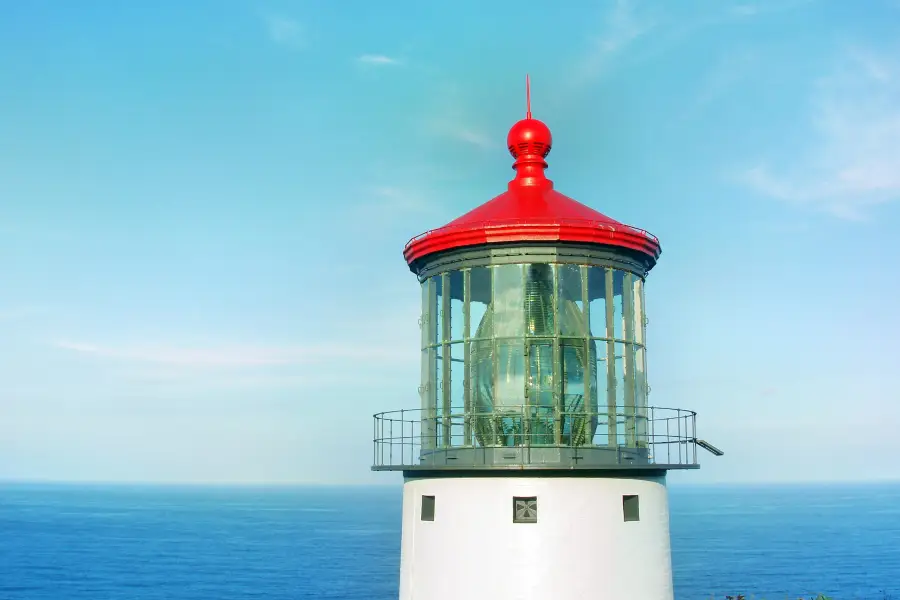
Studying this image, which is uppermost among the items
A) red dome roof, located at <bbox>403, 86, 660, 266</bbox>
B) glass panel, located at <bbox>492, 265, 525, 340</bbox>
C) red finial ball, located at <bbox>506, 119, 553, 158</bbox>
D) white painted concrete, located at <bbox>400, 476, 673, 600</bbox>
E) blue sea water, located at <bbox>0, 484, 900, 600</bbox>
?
red finial ball, located at <bbox>506, 119, 553, 158</bbox>

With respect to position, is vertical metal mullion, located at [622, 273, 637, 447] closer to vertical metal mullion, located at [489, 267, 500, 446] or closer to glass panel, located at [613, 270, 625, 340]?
glass panel, located at [613, 270, 625, 340]

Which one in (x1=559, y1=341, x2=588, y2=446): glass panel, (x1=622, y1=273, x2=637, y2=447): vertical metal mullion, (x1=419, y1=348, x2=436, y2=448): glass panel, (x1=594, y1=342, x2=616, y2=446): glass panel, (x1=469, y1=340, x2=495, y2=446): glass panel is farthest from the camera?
(x1=419, y1=348, x2=436, y2=448): glass panel

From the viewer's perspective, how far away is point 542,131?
12.5 m

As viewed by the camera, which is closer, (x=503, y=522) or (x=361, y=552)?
(x=503, y=522)

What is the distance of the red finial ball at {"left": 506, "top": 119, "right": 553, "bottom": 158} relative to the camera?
41.1 feet

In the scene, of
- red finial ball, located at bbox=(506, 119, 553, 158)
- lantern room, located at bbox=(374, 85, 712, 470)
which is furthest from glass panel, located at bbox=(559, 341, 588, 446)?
red finial ball, located at bbox=(506, 119, 553, 158)

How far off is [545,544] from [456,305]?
121 inches

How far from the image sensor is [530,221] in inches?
439

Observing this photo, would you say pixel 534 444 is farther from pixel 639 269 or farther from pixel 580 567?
pixel 639 269

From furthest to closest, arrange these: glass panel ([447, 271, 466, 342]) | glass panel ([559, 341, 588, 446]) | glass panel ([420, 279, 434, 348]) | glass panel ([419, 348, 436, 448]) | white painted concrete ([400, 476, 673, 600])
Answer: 1. glass panel ([420, 279, 434, 348])
2. glass panel ([419, 348, 436, 448])
3. glass panel ([447, 271, 466, 342])
4. glass panel ([559, 341, 588, 446])
5. white painted concrete ([400, 476, 673, 600])

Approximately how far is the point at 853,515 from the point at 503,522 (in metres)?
156

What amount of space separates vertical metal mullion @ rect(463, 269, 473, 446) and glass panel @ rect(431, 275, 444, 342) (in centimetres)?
47

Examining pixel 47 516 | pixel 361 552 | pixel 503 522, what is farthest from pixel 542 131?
pixel 47 516

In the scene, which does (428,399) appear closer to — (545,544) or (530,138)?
(545,544)
